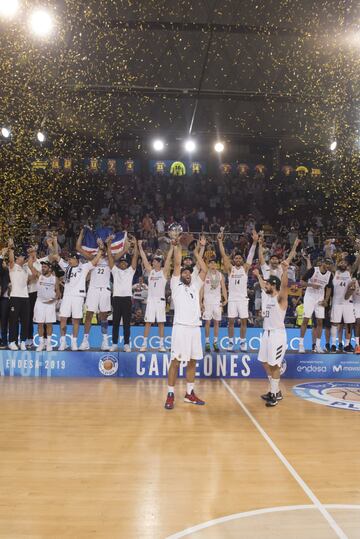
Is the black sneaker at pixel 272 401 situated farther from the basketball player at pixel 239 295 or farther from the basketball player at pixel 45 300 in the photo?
the basketball player at pixel 45 300

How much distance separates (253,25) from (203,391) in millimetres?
14461

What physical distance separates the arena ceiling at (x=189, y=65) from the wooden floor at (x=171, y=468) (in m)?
11.2

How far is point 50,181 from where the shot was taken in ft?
76.5

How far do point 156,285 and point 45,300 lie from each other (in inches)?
94.4

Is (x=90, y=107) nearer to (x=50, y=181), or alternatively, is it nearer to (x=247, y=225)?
(x=50, y=181)

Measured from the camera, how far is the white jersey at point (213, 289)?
38.2ft

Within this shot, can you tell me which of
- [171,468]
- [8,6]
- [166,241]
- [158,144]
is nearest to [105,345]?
[171,468]

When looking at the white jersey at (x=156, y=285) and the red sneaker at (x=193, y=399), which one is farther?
the white jersey at (x=156, y=285)

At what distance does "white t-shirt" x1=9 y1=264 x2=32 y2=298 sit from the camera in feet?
36.9

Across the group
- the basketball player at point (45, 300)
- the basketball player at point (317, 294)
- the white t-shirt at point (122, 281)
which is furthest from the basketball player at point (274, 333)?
the basketball player at point (45, 300)

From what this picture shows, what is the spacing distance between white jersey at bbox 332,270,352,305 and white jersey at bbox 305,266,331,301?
196 millimetres

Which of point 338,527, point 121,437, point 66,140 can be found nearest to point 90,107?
point 66,140

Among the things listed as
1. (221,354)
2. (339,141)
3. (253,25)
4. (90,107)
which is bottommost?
(221,354)

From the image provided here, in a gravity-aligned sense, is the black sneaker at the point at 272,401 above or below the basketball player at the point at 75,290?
A: below
